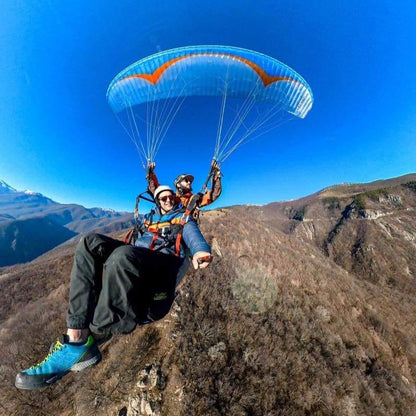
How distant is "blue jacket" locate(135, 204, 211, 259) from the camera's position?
9.89 ft

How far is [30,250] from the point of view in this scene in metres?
134

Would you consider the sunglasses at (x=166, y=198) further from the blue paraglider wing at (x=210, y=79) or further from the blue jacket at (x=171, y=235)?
the blue paraglider wing at (x=210, y=79)

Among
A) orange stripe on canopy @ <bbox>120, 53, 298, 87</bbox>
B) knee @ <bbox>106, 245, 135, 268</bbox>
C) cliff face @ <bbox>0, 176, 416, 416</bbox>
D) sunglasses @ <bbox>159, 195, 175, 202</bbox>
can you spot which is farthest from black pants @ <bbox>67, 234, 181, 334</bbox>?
orange stripe on canopy @ <bbox>120, 53, 298, 87</bbox>

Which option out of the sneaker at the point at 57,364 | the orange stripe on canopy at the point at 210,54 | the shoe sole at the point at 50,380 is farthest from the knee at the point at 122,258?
the orange stripe on canopy at the point at 210,54

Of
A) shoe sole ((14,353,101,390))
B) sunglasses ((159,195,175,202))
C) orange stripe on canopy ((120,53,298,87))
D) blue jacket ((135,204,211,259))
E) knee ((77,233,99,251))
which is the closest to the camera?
shoe sole ((14,353,101,390))

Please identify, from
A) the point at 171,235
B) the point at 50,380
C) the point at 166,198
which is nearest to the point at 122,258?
the point at 171,235

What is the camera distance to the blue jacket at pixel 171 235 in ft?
9.89

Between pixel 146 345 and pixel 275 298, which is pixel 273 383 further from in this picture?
pixel 275 298

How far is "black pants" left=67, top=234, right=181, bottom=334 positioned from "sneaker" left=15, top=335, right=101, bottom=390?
10.7 inches

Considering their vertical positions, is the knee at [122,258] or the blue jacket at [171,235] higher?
the blue jacket at [171,235]

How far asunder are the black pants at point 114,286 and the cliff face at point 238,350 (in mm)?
2794

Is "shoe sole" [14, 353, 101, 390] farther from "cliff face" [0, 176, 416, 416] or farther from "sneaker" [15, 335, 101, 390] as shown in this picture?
"cliff face" [0, 176, 416, 416]

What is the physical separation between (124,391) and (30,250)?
176m

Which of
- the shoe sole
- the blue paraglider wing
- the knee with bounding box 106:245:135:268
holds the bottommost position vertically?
the shoe sole
